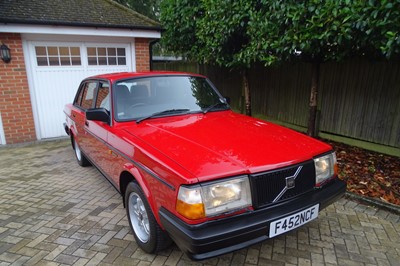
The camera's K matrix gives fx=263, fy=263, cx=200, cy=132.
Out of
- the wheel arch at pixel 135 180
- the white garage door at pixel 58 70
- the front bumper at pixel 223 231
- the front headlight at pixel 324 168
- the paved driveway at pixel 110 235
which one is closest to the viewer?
the front bumper at pixel 223 231

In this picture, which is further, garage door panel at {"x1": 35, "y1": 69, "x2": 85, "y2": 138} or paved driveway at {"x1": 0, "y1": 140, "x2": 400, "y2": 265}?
garage door panel at {"x1": 35, "y1": 69, "x2": 85, "y2": 138}

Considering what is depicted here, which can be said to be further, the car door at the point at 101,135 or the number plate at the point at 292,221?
the car door at the point at 101,135

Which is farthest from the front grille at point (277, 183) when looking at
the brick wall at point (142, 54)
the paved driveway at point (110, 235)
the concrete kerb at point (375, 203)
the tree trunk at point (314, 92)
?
the brick wall at point (142, 54)

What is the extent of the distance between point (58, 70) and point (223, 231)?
6722 millimetres

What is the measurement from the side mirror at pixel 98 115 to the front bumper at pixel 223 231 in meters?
1.49

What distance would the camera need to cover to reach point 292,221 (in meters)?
2.11

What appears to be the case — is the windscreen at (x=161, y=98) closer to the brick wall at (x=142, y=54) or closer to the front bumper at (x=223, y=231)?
the front bumper at (x=223, y=231)

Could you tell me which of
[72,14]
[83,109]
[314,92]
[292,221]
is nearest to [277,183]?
[292,221]

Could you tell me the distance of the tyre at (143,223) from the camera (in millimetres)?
2328

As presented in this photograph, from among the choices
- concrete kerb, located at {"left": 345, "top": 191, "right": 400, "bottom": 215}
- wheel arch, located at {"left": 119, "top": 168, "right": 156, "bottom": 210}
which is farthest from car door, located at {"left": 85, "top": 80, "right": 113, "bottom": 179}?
concrete kerb, located at {"left": 345, "top": 191, "right": 400, "bottom": 215}

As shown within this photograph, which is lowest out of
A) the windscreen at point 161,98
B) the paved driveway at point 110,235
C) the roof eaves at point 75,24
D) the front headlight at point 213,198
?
the paved driveway at point 110,235

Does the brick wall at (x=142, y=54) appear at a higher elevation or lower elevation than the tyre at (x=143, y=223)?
higher

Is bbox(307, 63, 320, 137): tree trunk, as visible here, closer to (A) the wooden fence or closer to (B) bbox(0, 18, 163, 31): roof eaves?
(A) the wooden fence

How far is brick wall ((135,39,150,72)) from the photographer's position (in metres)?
7.67
